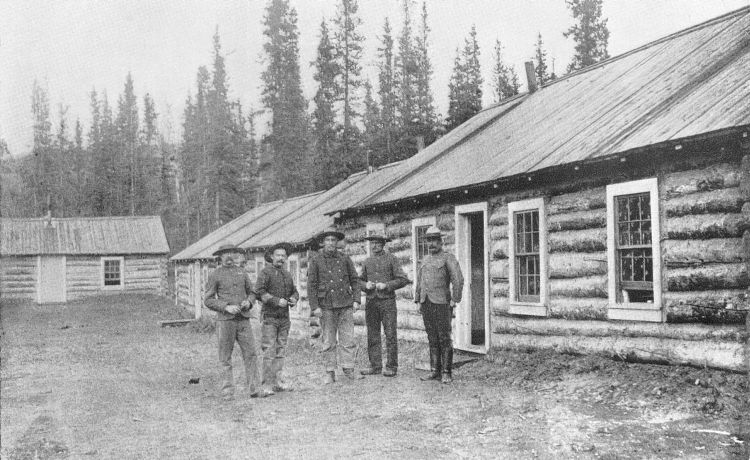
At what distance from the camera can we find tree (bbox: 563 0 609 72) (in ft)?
136

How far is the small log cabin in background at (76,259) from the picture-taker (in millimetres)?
34656

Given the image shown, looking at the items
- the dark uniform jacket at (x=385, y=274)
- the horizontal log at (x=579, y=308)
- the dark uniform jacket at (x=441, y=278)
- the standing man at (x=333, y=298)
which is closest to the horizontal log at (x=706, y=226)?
the horizontal log at (x=579, y=308)

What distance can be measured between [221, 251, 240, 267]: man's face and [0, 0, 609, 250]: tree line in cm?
2192

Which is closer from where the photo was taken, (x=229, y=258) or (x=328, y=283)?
(x=229, y=258)

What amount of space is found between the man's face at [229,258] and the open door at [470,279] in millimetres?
4265

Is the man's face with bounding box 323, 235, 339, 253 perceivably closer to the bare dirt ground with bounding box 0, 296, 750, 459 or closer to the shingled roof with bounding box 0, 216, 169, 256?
the bare dirt ground with bounding box 0, 296, 750, 459

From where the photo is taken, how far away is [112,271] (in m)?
36.5

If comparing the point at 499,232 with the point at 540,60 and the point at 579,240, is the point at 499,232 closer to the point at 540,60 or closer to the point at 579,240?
the point at 579,240

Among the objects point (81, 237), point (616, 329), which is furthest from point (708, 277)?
point (81, 237)

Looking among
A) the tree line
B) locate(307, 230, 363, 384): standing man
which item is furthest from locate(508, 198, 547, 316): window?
the tree line

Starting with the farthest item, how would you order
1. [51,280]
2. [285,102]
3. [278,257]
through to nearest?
[285,102] → [51,280] → [278,257]

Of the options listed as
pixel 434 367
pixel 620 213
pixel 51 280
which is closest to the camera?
pixel 620 213

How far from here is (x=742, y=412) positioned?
666 centimetres

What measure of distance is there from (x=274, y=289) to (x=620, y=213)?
4920mm
